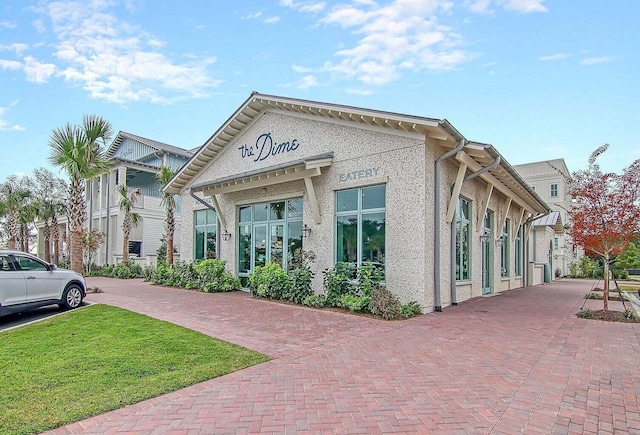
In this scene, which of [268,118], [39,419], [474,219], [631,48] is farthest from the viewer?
[268,118]

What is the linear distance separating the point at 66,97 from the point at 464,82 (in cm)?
1599

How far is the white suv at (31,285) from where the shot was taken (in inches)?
339

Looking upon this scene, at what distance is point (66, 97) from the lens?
53.0 ft

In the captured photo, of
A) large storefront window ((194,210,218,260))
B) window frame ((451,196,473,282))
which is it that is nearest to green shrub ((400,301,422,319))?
window frame ((451,196,473,282))

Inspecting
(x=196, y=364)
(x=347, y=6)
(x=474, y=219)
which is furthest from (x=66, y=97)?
(x=474, y=219)

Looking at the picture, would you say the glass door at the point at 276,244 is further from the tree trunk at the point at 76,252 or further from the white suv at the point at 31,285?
the tree trunk at the point at 76,252

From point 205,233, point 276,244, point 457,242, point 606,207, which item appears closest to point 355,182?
point 457,242

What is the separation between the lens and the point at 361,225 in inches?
433

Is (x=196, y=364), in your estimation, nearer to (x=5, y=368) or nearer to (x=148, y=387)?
(x=148, y=387)

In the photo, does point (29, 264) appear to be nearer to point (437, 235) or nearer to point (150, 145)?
point (437, 235)

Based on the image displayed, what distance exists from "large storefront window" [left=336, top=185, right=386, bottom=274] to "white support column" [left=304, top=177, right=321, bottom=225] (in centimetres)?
65

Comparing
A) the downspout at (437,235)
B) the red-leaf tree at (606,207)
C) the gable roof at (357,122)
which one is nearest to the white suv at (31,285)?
→ the gable roof at (357,122)

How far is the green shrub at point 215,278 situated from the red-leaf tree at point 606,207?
37.3 ft

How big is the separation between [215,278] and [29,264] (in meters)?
6.27
